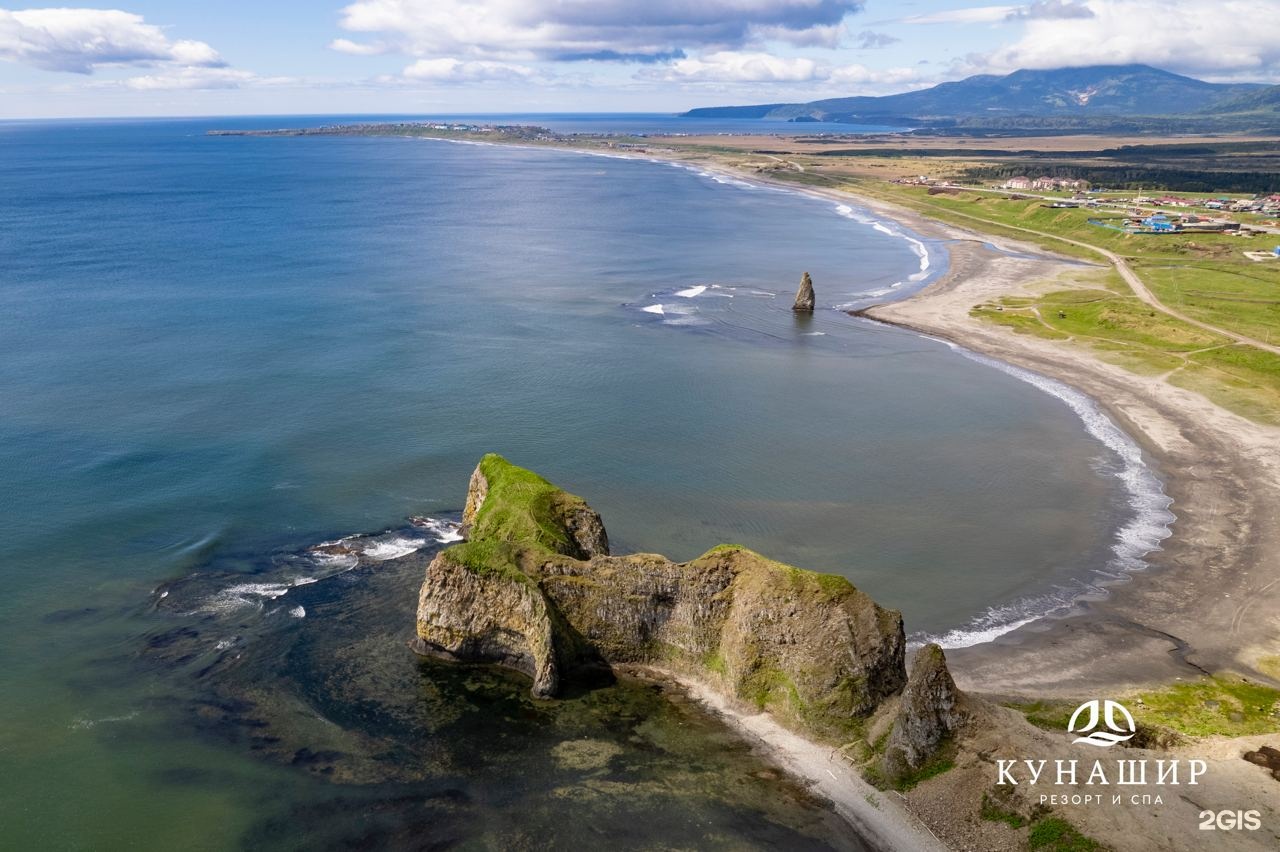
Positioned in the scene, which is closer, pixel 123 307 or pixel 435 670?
pixel 435 670

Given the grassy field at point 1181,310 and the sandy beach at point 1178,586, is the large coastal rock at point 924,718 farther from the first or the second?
the grassy field at point 1181,310

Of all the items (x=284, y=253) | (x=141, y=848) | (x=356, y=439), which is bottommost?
(x=141, y=848)

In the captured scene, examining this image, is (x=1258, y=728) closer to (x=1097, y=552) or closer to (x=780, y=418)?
(x=1097, y=552)

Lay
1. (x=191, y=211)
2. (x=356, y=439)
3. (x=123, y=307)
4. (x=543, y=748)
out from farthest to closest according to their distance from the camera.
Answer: (x=191, y=211) < (x=123, y=307) < (x=356, y=439) < (x=543, y=748)

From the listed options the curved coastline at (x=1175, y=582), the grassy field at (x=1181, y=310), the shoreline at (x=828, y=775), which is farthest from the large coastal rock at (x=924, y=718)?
the grassy field at (x=1181, y=310)

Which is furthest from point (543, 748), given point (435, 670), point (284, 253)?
point (284, 253)

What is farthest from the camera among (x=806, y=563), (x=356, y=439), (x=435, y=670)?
(x=356, y=439)

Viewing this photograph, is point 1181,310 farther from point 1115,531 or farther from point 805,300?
point 1115,531
